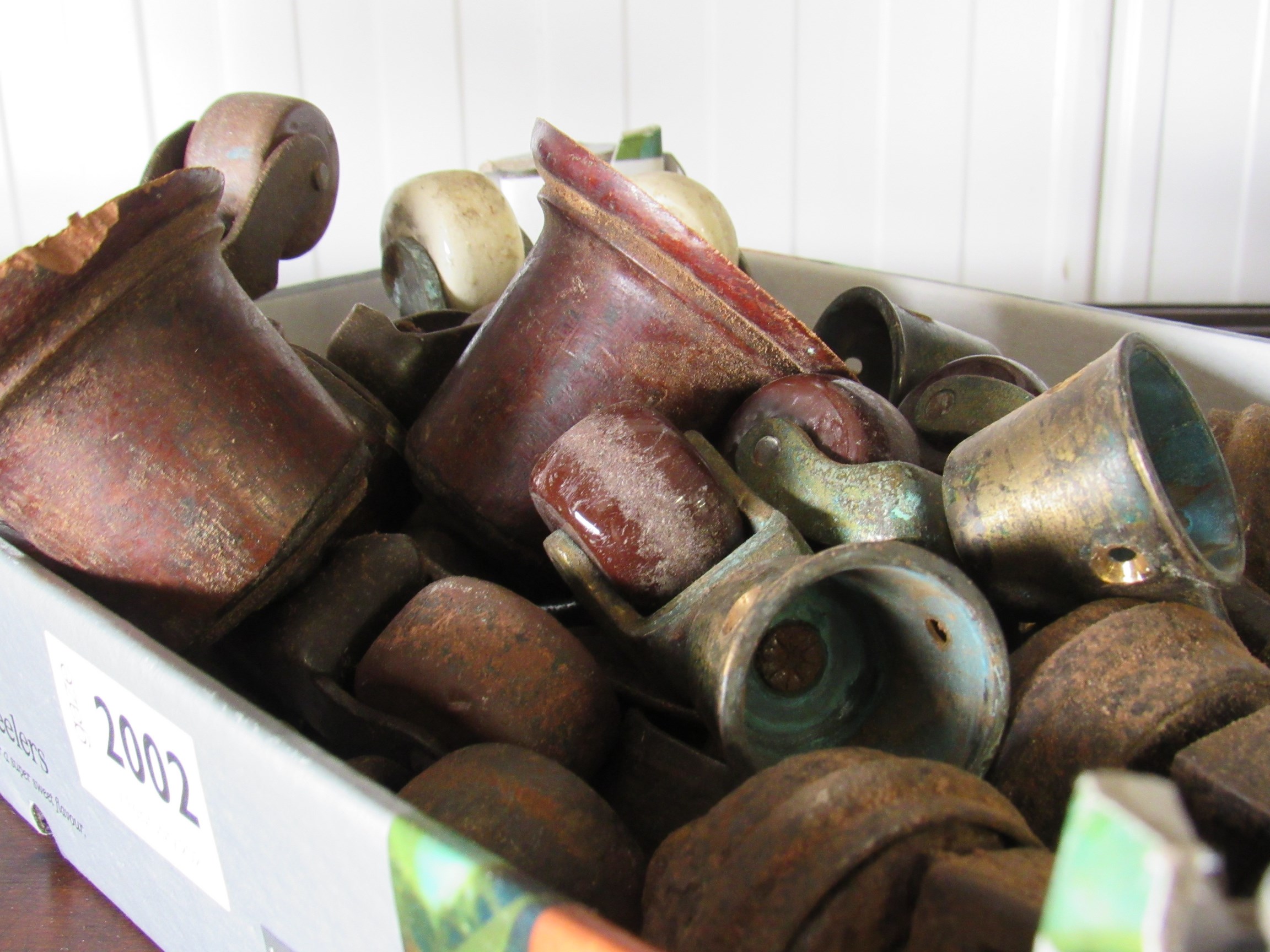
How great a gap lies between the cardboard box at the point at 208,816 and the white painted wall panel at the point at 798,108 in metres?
1.87

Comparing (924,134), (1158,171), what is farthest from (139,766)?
(1158,171)

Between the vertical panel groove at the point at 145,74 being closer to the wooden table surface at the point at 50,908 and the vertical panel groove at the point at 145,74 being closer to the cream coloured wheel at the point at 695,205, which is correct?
the cream coloured wheel at the point at 695,205

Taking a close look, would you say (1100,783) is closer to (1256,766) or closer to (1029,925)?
(1029,925)

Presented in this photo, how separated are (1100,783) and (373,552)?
2.72 ft

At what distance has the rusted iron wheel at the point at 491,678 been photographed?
93 centimetres

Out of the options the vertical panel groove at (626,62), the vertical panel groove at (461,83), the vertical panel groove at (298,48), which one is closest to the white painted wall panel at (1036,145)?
the vertical panel groove at (626,62)

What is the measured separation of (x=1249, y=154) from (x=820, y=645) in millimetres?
2333

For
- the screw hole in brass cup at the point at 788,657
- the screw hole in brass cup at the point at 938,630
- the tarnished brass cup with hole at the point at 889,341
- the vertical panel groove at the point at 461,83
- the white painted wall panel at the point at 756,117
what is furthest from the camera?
the white painted wall panel at the point at 756,117

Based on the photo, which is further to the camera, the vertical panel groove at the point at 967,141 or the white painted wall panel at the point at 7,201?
the vertical panel groove at the point at 967,141

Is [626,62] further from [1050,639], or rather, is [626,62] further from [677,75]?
[1050,639]

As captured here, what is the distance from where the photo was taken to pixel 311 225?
163 centimetres

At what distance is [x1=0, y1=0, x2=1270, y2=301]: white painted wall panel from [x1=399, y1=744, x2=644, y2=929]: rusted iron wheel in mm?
2090

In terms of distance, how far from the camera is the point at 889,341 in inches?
64.1

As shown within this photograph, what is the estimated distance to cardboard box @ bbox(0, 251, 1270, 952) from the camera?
511mm
